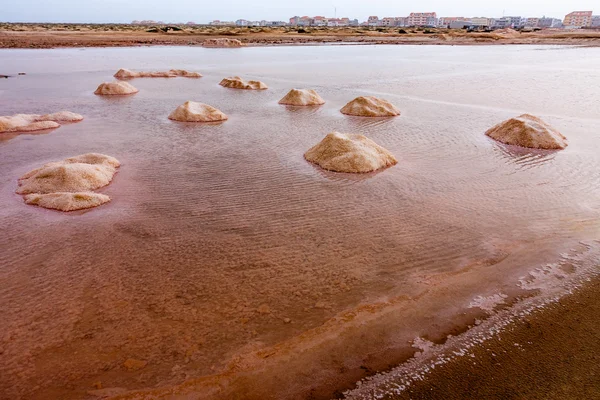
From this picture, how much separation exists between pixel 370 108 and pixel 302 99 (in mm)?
4745

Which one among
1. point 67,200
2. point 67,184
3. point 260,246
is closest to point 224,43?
point 67,184

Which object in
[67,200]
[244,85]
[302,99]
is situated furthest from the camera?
[244,85]

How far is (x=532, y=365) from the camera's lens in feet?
17.1

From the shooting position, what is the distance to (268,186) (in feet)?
37.0

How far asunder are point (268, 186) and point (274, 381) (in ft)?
22.4

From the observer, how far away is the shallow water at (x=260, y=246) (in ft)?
17.8

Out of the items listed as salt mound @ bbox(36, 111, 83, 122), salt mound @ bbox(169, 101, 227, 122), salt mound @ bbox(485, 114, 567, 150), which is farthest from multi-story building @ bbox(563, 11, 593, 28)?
salt mound @ bbox(36, 111, 83, 122)

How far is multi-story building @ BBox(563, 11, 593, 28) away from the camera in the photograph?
7306 inches

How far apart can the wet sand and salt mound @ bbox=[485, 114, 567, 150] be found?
1094cm

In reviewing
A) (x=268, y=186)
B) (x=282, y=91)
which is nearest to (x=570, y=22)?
(x=282, y=91)

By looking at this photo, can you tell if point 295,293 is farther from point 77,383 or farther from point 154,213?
point 154,213

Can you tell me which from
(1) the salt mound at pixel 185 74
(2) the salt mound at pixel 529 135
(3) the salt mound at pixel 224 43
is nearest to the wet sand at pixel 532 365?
(2) the salt mound at pixel 529 135

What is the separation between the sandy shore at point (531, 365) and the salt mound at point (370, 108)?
52.9 ft

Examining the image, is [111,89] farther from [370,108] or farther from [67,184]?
[67,184]
